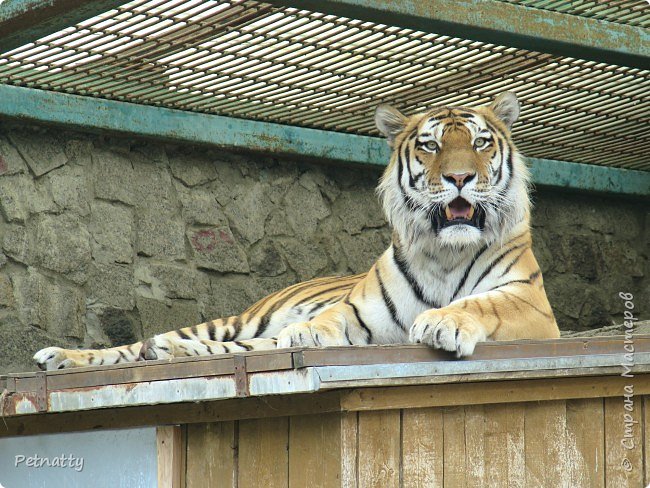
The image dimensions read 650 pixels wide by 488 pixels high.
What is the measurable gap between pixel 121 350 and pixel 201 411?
1428 mm

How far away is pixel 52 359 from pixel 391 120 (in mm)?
1684

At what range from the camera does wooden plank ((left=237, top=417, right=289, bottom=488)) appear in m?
3.31

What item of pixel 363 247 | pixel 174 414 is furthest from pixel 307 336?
pixel 363 247

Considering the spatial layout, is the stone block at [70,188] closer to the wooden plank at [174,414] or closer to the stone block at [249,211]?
the stone block at [249,211]

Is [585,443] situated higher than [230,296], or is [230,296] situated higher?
[230,296]

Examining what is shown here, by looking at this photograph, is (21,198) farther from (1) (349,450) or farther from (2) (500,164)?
(1) (349,450)

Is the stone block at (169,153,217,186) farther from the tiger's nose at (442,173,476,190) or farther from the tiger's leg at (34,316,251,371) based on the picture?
the tiger's nose at (442,173,476,190)

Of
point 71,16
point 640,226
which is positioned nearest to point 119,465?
point 71,16

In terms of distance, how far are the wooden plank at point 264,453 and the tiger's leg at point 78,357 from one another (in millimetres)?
1154

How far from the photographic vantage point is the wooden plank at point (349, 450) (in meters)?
3.11

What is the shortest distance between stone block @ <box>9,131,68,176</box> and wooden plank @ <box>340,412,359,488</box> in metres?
2.76

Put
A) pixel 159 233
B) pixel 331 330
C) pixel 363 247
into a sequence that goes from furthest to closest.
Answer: pixel 363 247
pixel 159 233
pixel 331 330

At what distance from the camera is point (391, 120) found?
4.88 meters

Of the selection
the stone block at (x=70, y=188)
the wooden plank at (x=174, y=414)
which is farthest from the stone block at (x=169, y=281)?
the wooden plank at (x=174, y=414)
